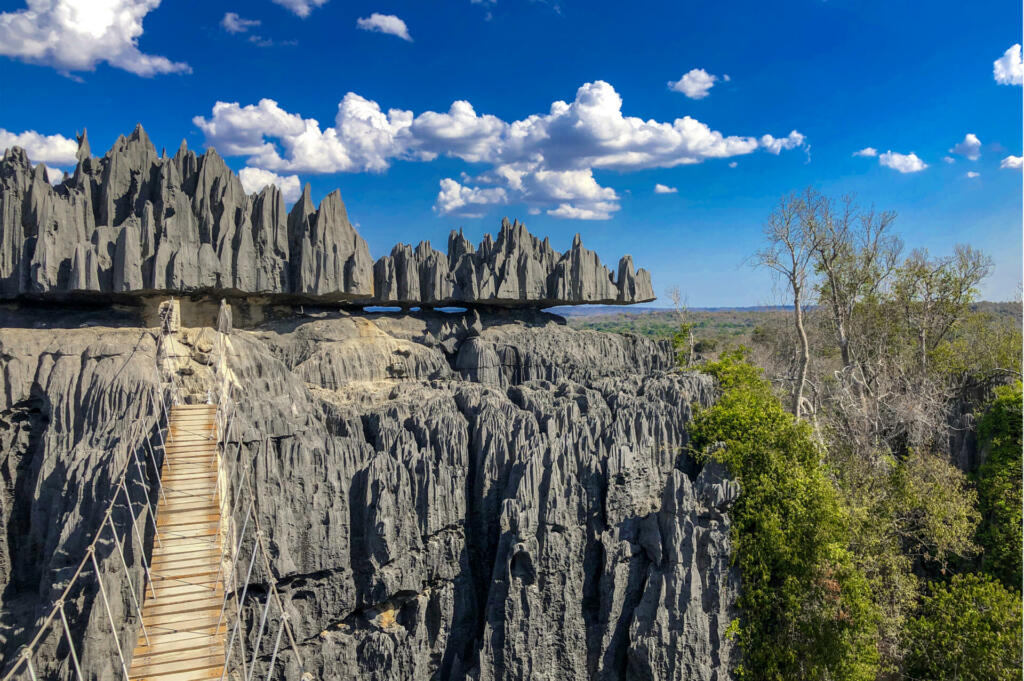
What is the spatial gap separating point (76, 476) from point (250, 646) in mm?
6415

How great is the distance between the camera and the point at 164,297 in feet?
73.9

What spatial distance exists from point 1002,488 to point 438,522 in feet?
60.9

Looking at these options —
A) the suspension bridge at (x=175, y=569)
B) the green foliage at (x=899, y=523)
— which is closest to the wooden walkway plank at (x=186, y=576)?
the suspension bridge at (x=175, y=569)

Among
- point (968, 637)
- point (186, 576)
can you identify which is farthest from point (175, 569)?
point (968, 637)

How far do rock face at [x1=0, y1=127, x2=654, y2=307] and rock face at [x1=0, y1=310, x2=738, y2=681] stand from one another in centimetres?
289

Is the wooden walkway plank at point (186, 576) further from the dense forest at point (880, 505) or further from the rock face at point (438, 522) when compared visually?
the dense forest at point (880, 505)

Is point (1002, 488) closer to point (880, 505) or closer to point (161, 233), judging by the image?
point (880, 505)

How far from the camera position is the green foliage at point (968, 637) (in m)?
13.8

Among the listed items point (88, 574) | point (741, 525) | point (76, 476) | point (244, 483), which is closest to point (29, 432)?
point (76, 476)

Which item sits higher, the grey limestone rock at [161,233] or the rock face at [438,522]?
the grey limestone rock at [161,233]

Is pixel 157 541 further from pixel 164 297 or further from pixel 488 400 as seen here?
pixel 164 297

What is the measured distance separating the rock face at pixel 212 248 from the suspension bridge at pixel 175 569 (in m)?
7.36

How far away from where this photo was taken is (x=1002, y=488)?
67.4ft

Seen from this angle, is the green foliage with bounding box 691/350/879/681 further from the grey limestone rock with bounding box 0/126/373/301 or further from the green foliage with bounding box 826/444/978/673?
the grey limestone rock with bounding box 0/126/373/301
